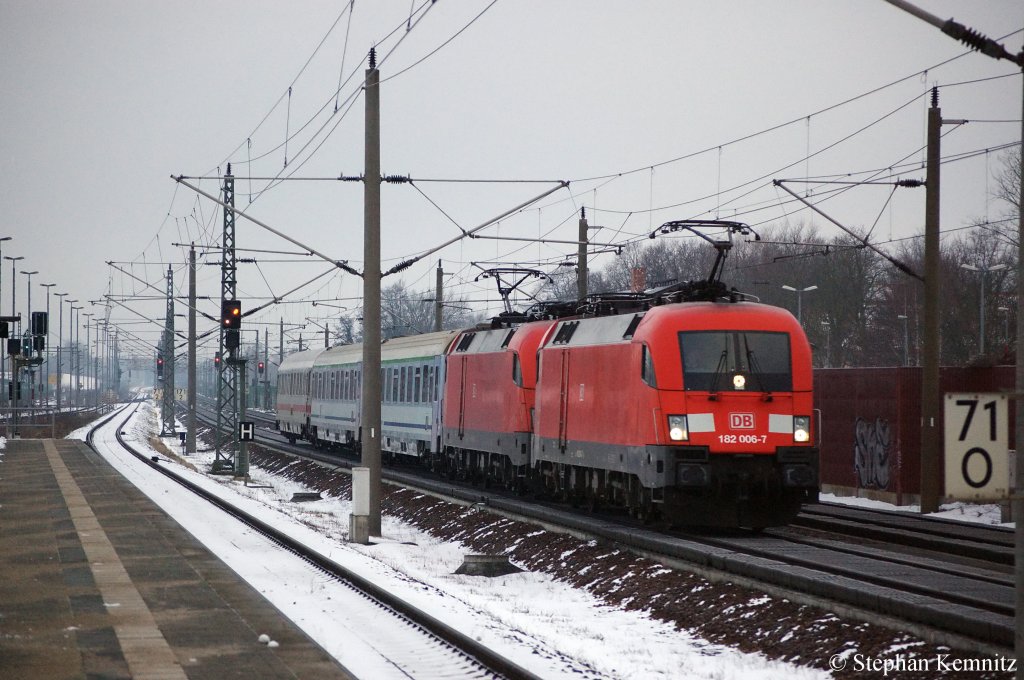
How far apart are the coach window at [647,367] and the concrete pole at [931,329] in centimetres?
736

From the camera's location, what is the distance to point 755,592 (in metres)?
13.5

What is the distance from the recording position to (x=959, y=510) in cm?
2428

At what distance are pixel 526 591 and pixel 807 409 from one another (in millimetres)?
5068

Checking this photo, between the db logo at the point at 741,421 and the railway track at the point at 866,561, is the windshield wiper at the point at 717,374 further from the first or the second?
the railway track at the point at 866,561

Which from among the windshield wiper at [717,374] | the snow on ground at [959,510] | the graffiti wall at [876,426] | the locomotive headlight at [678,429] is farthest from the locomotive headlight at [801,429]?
the graffiti wall at [876,426]

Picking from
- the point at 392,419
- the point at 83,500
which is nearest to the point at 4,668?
the point at 83,500

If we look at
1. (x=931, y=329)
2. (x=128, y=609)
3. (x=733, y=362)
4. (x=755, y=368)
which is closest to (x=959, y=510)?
(x=931, y=329)

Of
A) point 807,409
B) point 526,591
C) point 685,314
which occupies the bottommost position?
point 526,591

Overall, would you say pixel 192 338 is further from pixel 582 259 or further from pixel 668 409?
pixel 668 409

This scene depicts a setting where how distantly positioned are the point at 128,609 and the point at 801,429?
9.99 meters

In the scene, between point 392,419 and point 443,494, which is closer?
point 443,494

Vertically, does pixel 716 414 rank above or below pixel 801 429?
above

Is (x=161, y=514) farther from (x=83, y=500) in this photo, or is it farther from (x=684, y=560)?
(x=684, y=560)

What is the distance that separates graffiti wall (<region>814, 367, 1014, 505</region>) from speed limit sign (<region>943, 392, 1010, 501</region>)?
54.4ft
